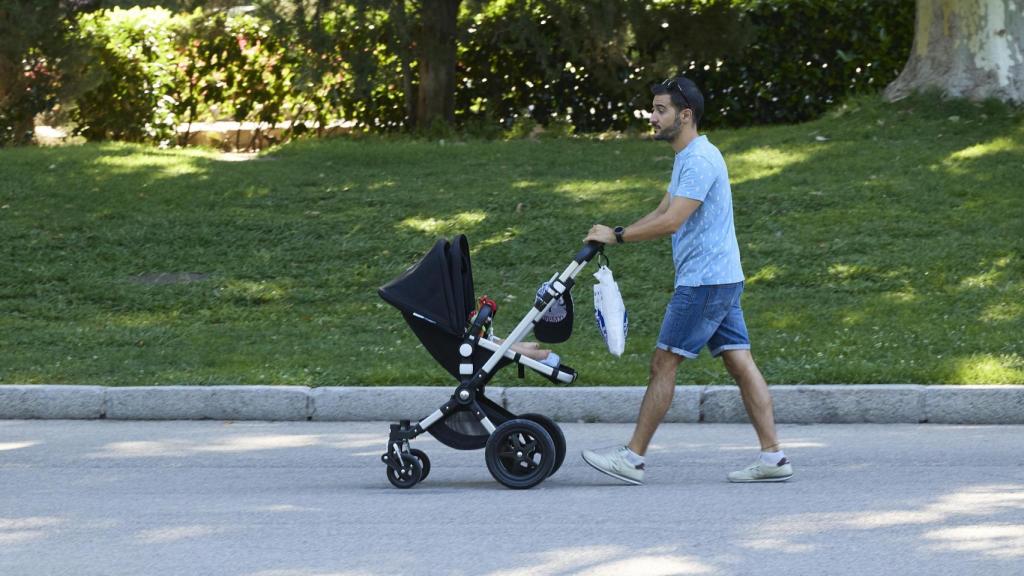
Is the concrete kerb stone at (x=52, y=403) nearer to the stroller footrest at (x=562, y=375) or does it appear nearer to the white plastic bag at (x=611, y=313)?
the stroller footrest at (x=562, y=375)

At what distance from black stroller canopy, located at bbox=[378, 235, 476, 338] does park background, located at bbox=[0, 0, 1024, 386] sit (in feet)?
7.72

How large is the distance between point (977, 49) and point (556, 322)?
10.2 m

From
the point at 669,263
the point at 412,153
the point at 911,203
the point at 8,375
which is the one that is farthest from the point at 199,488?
the point at 412,153

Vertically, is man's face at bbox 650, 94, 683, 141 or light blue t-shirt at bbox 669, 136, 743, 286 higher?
man's face at bbox 650, 94, 683, 141

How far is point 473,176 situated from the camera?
14289 mm

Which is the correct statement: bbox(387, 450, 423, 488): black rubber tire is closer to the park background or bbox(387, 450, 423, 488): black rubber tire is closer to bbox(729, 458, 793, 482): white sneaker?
bbox(729, 458, 793, 482): white sneaker

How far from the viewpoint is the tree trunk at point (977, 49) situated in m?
15.1

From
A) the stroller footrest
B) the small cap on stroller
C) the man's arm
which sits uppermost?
the man's arm

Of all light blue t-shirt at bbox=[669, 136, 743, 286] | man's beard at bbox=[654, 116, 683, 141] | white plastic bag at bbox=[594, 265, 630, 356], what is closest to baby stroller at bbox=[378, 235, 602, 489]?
white plastic bag at bbox=[594, 265, 630, 356]

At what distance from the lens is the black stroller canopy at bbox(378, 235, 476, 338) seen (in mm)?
6426

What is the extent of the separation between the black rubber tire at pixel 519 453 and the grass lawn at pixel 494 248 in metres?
2.11

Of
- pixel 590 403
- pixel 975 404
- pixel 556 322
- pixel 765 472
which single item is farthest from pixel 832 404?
pixel 556 322

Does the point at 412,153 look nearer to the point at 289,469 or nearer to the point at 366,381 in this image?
the point at 366,381

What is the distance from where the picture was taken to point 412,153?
15.4 m
